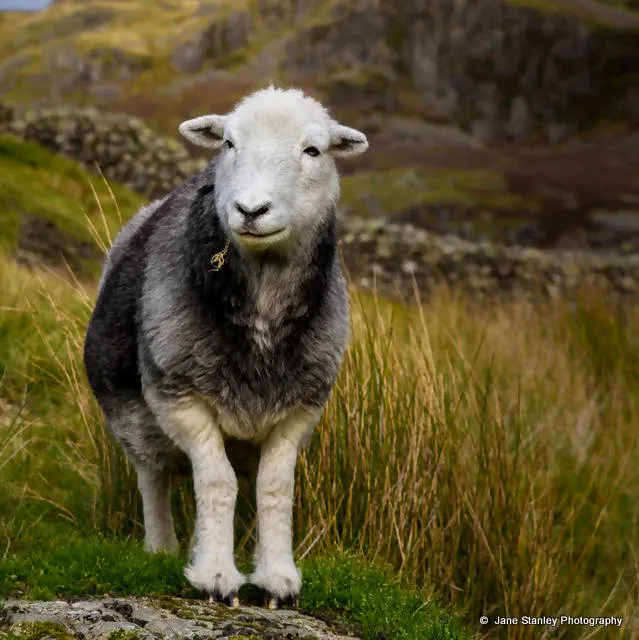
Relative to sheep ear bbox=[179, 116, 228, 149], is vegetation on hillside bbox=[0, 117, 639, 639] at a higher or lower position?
lower

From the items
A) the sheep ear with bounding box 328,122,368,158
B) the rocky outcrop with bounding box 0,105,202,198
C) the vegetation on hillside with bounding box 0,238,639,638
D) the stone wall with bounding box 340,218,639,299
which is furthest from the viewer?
the rocky outcrop with bounding box 0,105,202,198

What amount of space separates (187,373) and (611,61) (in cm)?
4203

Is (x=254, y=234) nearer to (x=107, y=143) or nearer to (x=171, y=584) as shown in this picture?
(x=171, y=584)

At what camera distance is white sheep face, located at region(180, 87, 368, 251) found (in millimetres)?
3037

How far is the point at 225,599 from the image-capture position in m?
3.22

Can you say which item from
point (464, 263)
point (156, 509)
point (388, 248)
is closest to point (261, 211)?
point (156, 509)

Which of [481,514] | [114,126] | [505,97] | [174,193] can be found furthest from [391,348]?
[505,97]

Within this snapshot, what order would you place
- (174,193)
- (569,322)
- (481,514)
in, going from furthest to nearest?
(569,322) → (481,514) → (174,193)

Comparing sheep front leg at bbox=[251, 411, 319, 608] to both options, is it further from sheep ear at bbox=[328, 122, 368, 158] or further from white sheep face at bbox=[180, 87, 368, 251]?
sheep ear at bbox=[328, 122, 368, 158]

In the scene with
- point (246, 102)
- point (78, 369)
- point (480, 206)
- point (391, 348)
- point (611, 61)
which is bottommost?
point (480, 206)

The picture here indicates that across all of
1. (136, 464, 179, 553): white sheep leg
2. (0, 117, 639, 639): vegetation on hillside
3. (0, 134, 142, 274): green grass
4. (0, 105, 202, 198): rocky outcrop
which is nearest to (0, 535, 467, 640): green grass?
(0, 117, 639, 639): vegetation on hillside

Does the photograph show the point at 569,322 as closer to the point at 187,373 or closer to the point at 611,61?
the point at 187,373

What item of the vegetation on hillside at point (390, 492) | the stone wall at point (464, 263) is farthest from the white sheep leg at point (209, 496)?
the stone wall at point (464, 263)

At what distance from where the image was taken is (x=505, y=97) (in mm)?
42469
